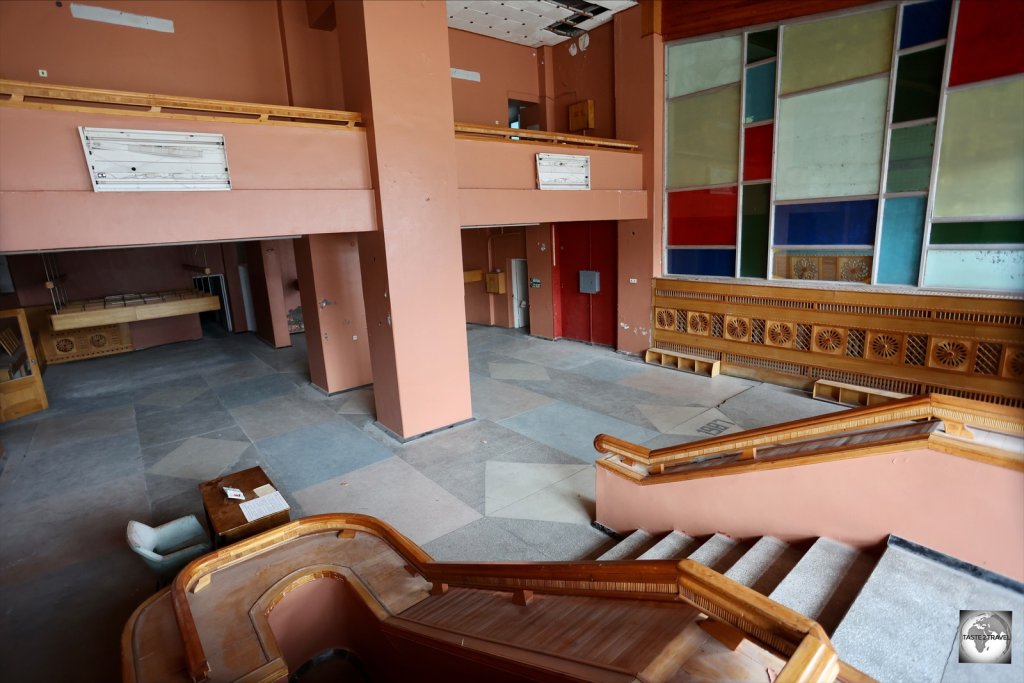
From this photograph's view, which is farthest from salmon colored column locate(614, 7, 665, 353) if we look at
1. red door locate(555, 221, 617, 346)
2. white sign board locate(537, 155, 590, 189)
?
white sign board locate(537, 155, 590, 189)

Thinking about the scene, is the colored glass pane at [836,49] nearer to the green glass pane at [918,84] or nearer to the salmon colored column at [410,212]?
the green glass pane at [918,84]

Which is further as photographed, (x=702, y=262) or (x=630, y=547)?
(x=702, y=262)

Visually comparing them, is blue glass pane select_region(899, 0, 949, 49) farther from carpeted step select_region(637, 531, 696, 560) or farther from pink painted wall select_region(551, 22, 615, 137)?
carpeted step select_region(637, 531, 696, 560)

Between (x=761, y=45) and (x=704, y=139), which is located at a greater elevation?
(x=761, y=45)

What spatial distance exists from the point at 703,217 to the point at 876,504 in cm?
661

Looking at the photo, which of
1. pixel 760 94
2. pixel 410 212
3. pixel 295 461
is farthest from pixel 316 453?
pixel 760 94

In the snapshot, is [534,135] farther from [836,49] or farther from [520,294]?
[520,294]

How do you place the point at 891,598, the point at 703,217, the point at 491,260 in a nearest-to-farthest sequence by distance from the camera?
1. the point at 891,598
2. the point at 703,217
3. the point at 491,260

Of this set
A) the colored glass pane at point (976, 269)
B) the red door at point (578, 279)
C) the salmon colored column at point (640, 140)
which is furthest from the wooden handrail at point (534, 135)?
the colored glass pane at point (976, 269)

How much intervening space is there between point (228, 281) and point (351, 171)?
9685mm

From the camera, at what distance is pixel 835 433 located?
10.8ft

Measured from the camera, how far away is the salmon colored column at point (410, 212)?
5.83 metres

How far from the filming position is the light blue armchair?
3809mm

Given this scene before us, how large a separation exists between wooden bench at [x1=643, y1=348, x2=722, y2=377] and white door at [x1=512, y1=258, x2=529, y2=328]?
405 centimetres
